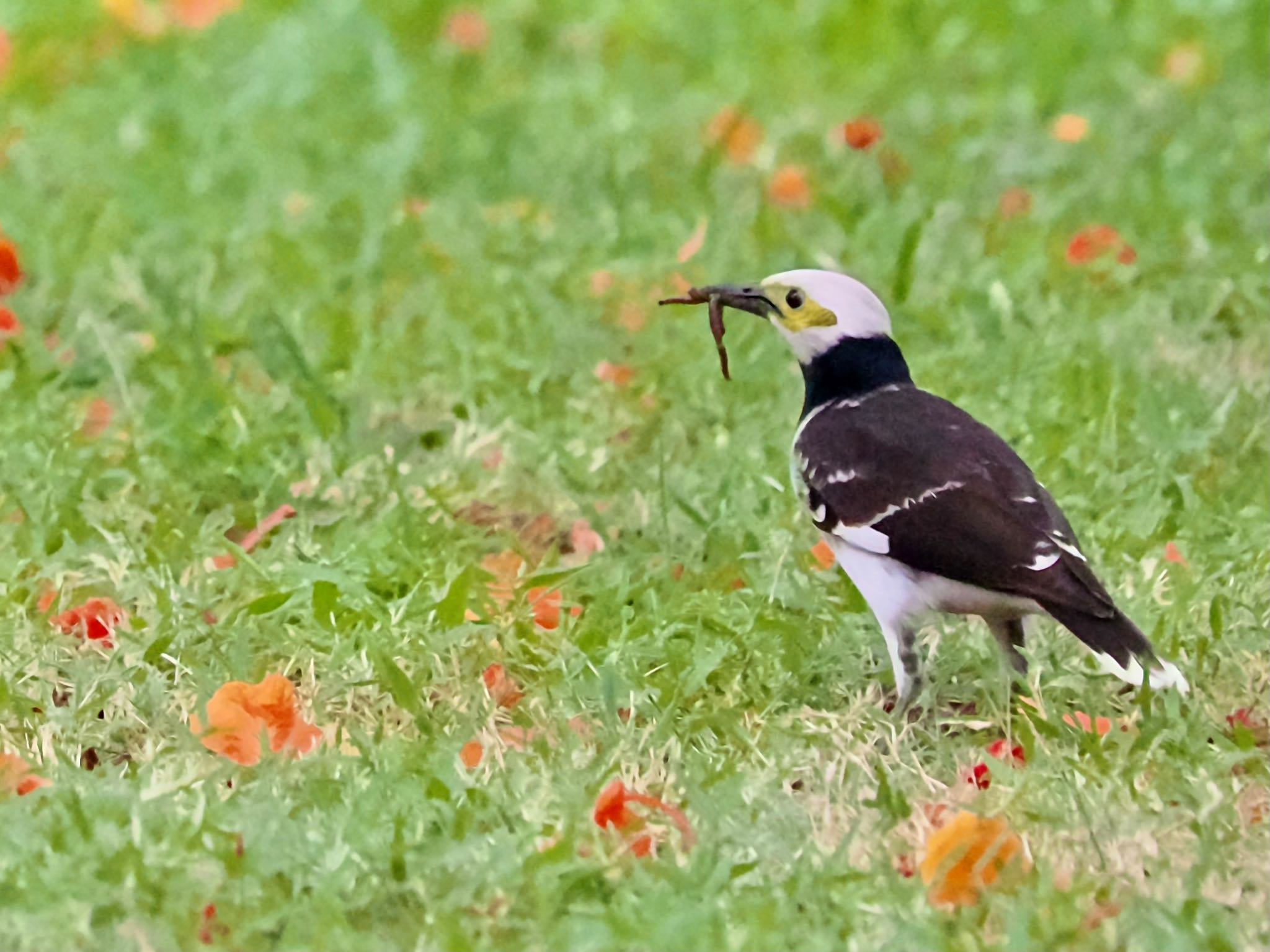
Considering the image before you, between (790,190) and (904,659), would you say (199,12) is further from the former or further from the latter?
(904,659)

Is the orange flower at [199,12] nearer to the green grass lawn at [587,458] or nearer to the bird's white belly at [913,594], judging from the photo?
the green grass lawn at [587,458]

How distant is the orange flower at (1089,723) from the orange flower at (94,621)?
6.92 feet

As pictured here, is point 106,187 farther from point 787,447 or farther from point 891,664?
point 891,664

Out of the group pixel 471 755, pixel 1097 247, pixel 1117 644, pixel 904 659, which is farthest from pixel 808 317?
pixel 1097 247

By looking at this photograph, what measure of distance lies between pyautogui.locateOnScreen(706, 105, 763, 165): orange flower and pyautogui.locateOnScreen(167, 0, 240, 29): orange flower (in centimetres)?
250

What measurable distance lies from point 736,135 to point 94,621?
4.28 metres

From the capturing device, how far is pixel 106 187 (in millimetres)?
7766

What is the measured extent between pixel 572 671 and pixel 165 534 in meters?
1.28

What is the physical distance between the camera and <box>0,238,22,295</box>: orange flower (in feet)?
21.9

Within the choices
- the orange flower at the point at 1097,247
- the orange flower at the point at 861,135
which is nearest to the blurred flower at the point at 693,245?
the orange flower at the point at 861,135

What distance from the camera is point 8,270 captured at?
6.68 m

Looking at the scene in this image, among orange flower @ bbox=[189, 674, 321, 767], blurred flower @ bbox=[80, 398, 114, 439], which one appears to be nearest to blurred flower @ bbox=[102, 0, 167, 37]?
blurred flower @ bbox=[80, 398, 114, 439]

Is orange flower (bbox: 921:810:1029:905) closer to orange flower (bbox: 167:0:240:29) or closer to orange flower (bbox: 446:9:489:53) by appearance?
orange flower (bbox: 446:9:489:53)

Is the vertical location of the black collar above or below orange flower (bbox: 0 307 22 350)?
above
